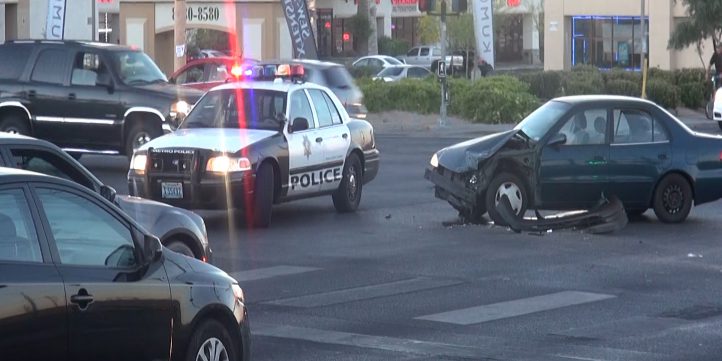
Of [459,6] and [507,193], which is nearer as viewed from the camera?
[507,193]

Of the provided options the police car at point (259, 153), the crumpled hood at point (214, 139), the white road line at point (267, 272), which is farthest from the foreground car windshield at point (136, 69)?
the white road line at point (267, 272)

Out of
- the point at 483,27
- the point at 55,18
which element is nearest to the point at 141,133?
the point at 55,18

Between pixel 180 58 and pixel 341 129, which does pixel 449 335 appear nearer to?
pixel 341 129

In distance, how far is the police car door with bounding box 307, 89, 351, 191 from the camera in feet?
60.2

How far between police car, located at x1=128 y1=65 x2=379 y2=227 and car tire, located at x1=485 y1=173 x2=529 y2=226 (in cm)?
240

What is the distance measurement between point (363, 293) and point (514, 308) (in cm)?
143

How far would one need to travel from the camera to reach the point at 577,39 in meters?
65.2

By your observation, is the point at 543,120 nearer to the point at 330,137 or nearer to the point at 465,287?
the point at 330,137

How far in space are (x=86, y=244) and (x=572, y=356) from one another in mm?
4105

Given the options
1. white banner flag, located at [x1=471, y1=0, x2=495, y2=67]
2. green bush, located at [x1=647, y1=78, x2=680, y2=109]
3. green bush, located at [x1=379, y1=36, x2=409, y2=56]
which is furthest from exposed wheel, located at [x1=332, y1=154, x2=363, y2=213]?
green bush, located at [x1=379, y1=36, x2=409, y2=56]

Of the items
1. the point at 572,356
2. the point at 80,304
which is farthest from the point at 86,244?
the point at 572,356

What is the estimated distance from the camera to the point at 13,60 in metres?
23.2

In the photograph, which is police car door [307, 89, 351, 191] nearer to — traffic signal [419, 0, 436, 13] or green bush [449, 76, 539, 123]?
traffic signal [419, 0, 436, 13]

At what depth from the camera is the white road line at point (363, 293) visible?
12070mm
